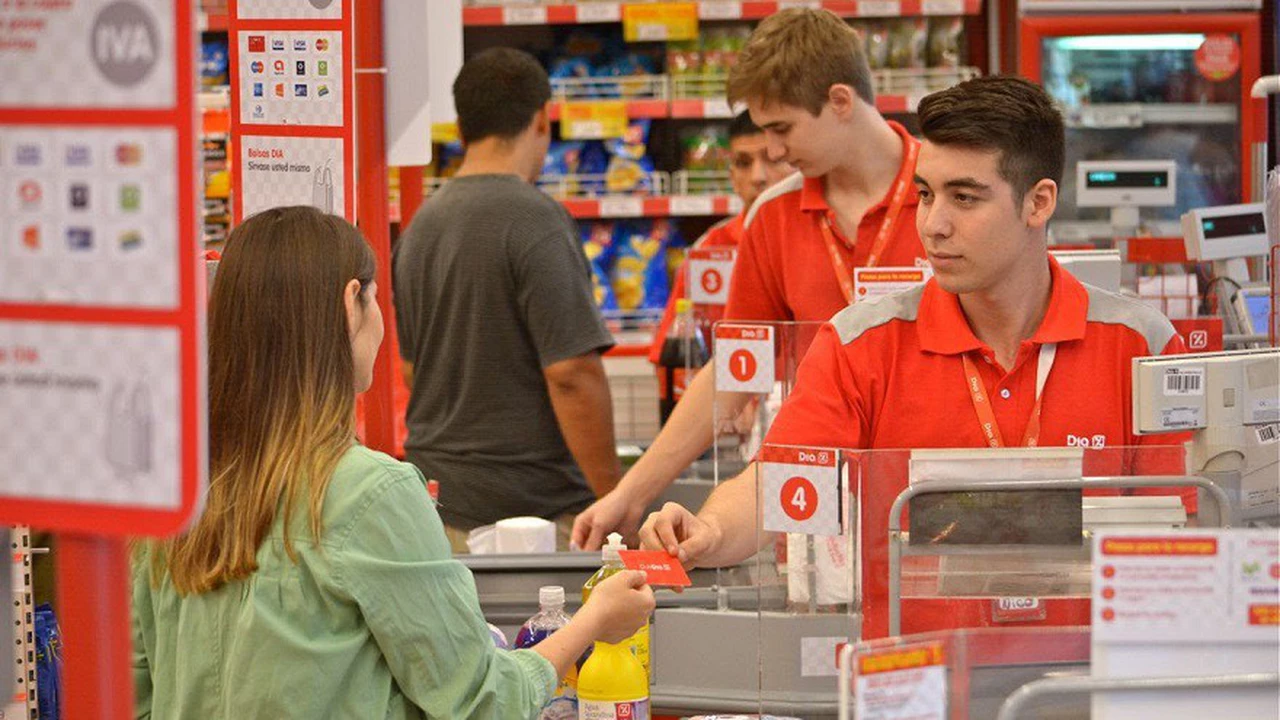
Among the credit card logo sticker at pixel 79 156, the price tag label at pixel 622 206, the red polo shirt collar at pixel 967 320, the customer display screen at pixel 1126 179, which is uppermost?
the customer display screen at pixel 1126 179

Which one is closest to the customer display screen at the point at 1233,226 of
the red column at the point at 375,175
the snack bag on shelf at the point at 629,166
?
the red column at the point at 375,175

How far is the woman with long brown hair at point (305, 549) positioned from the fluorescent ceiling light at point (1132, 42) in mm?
5604

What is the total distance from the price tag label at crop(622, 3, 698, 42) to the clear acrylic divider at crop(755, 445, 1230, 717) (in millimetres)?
4496

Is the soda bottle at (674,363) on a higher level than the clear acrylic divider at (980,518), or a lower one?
higher

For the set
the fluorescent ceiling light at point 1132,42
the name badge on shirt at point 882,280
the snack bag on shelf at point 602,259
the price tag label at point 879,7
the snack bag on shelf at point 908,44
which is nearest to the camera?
the name badge on shirt at point 882,280

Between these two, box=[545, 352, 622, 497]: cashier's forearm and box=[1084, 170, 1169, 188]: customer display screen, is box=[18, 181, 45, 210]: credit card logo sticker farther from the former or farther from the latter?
box=[1084, 170, 1169, 188]: customer display screen

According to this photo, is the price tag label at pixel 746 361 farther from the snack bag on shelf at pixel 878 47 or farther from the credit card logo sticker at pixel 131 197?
the snack bag on shelf at pixel 878 47

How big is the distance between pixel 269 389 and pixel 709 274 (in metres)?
2.90

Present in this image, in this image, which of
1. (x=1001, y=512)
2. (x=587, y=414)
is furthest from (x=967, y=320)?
(x=587, y=414)

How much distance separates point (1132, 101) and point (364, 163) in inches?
195

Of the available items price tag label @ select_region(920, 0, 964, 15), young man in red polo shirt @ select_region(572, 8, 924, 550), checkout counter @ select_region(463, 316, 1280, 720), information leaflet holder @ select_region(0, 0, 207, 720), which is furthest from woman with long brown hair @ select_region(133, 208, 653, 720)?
price tag label @ select_region(920, 0, 964, 15)

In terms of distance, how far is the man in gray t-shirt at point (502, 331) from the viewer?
14.1 ft

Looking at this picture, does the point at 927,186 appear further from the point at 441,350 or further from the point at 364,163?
A: the point at 441,350

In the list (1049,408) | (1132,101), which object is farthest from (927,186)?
(1132,101)
